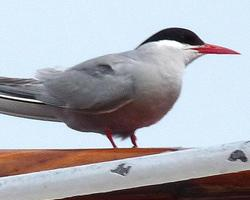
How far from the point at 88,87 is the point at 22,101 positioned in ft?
0.91

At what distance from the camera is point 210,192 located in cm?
121

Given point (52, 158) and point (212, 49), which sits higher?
point (52, 158)

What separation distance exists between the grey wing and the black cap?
0.35 metres

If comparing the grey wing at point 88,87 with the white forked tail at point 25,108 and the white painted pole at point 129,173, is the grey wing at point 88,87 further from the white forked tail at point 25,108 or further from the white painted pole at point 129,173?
the white painted pole at point 129,173

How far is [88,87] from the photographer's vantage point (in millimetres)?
3021

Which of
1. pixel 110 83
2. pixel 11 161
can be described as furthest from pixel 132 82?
pixel 11 161

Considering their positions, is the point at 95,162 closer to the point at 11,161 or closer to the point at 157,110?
the point at 11,161

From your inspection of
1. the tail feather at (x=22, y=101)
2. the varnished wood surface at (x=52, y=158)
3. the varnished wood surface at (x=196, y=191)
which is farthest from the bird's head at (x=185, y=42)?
the varnished wood surface at (x=196, y=191)

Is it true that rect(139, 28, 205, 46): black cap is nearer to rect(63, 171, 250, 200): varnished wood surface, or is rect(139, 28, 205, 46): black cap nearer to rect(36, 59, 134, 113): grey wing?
rect(36, 59, 134, 113): grey wing

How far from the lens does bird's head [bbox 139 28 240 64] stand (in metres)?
3.19

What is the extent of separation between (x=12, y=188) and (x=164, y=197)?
26cm

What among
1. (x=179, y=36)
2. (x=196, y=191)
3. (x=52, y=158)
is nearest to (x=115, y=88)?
(x=179, y=36)

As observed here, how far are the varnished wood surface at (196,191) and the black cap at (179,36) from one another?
204cm

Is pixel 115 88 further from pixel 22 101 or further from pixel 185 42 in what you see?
pixel 185 42
